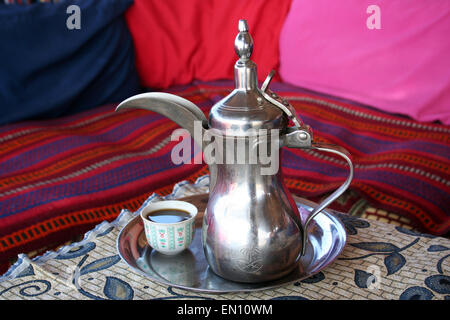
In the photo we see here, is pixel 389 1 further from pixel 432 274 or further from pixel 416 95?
→ pixel 432 274

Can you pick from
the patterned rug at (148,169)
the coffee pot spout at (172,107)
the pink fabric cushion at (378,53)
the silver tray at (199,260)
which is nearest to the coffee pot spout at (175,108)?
the coffee pot spout at (172,107)

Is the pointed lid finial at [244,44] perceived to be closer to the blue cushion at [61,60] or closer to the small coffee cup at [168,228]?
the small coffee cup at [168,228]

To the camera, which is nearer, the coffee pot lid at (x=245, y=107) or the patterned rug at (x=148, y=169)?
the coffee pot lid at (x=245, y=107)

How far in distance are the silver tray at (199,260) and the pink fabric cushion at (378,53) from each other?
2.05 ft

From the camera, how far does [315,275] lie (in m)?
0.56

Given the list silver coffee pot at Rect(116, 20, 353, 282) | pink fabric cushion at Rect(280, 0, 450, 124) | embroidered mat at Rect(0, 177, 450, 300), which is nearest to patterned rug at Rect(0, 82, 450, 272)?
pink fabric cushion at Rect(280, 0, 450, 124)

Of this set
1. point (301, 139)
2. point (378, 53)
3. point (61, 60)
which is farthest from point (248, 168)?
point (61, 60)

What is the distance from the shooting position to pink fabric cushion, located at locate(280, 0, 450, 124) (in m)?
1.14

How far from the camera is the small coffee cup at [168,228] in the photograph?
0.59m

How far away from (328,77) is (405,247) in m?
0.78

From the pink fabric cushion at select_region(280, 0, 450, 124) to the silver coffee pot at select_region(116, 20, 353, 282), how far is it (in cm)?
75

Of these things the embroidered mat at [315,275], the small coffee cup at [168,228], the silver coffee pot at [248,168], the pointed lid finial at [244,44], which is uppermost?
the pointed lid finial at [244,44]

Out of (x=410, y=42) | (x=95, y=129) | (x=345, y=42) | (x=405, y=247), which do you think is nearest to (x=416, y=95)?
(x=410, y=42)

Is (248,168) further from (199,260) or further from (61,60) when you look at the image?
(61,60)
